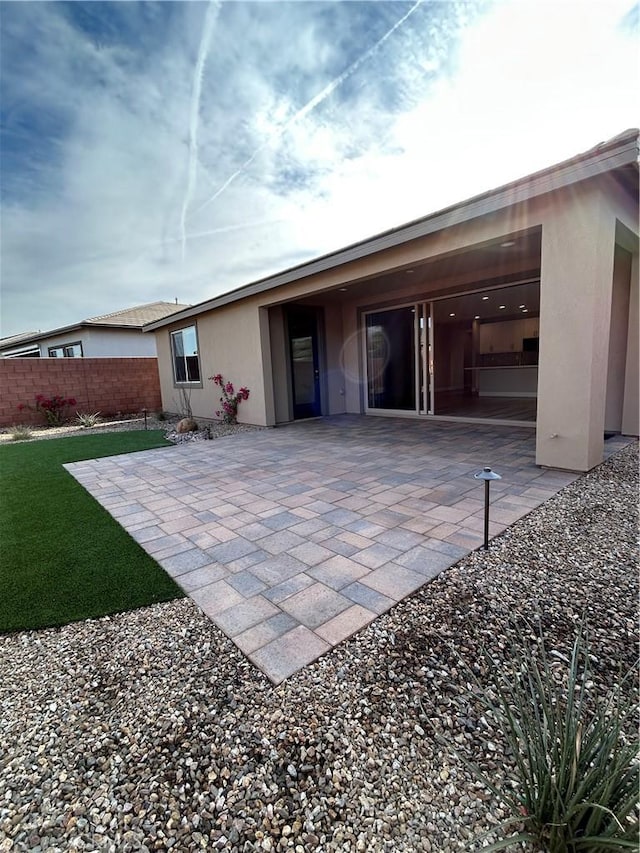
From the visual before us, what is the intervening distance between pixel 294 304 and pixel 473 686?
8198 millimetres

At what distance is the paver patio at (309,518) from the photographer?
2.21 metres

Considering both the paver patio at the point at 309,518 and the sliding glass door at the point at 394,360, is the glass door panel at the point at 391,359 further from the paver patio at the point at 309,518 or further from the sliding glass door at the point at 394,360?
the paver patio at the point at 309,518

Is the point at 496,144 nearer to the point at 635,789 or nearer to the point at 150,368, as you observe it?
the point at 635,789

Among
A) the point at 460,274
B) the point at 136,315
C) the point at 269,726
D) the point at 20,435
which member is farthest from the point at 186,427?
the point at 136,315

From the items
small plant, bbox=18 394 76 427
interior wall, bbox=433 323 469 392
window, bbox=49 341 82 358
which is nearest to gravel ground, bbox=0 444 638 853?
small plant, bbox=18 394 76 427

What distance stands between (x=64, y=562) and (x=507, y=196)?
202 inches

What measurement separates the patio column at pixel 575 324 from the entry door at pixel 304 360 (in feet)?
17.9

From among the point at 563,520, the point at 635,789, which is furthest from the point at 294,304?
the point at 635,789

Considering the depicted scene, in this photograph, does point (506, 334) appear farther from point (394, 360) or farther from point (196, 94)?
point (196, 94)

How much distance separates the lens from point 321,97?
5.77 metres

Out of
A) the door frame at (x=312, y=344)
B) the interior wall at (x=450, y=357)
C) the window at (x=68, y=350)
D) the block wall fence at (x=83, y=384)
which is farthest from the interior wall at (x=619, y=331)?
the window at (x=68, y=350)

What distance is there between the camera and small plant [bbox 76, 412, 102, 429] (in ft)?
33.4

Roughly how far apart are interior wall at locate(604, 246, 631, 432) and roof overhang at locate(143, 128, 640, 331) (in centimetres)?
278

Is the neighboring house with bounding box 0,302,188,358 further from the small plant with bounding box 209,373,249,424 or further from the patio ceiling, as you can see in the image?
the patio ceiling
